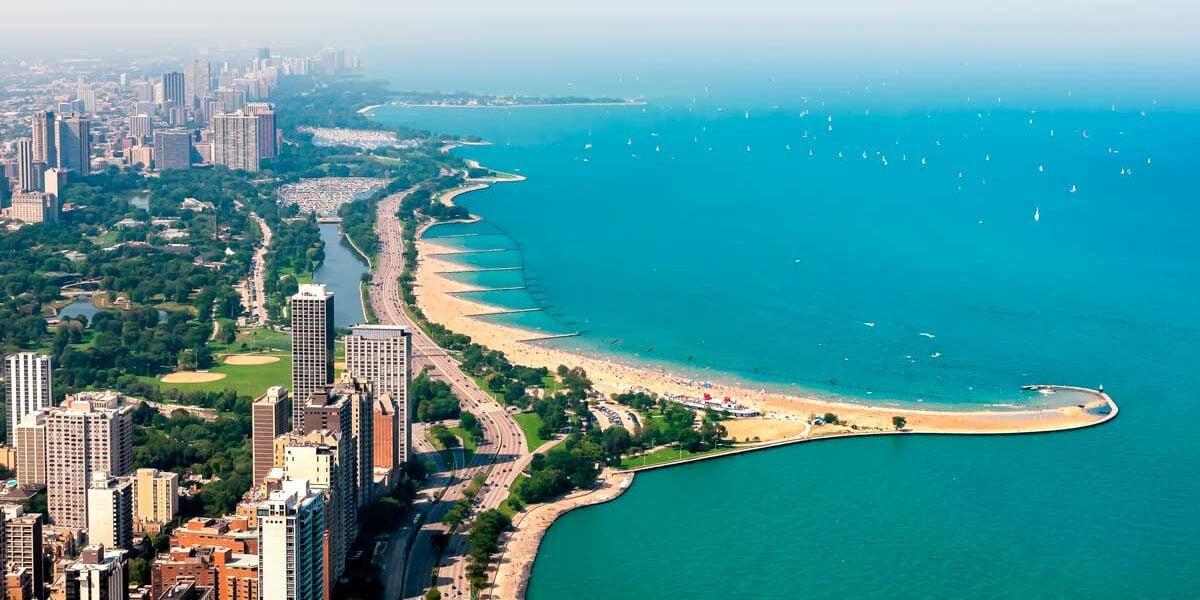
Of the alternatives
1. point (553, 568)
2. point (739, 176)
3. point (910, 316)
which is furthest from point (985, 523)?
point (739, 176)

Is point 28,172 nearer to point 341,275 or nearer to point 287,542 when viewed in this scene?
point 341,275

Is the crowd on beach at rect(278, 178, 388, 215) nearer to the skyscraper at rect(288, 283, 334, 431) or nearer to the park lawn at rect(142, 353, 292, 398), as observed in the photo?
the park lawn at rect(142, 353, 292, 398)

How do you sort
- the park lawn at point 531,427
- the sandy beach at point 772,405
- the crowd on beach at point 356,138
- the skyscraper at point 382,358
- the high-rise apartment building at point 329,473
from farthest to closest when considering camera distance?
the crowd on beach at point 356,138, the sandy beach at point 772,405, the park lawn at point 531,427, the skyscraper at point 382,358, the high-rise apartment building at point 329,473

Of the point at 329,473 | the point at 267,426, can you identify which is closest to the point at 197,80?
the point at 267,426

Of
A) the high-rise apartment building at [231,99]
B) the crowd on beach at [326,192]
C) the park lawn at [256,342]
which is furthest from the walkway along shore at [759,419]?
the high-rise apartment building at [231,99]

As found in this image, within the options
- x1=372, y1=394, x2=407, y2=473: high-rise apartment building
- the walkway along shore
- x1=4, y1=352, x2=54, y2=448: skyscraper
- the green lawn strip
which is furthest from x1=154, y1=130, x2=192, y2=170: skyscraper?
x1=372, y1=394, x2=407, y2=473: high-rise apartment building

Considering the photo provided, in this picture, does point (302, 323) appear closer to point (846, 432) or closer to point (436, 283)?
point (846, 432)

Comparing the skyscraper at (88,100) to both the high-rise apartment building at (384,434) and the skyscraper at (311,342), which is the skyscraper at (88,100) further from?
the high-rise apartment building at (384,434)
